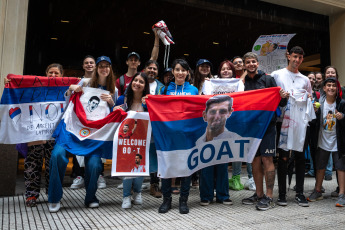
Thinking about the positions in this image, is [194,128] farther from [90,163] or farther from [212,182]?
[90,163]

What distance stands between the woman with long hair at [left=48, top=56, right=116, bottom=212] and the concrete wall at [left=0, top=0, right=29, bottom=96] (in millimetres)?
1370

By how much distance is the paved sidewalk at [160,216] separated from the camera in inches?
127

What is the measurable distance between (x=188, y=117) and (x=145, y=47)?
8.72 meters

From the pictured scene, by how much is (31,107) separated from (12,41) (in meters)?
1.45

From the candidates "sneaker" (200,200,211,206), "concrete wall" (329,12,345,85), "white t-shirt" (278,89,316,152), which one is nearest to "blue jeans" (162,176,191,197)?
"sneaker" (200,200,211,206)

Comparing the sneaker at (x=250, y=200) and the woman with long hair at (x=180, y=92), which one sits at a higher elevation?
the woman with long hair at (x=180, y=92)

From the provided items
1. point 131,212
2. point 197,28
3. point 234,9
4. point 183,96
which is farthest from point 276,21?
point 131,212

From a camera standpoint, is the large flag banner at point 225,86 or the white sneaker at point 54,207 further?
the large flag banner at point 225,86

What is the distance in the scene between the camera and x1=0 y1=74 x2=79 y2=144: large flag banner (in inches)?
155

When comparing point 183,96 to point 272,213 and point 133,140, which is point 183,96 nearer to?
point 133,140

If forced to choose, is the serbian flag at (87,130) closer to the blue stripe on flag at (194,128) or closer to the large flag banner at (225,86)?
the blue stripe on flag at (194,128)

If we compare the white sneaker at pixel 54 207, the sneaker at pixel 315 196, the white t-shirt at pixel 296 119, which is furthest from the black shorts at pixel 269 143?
the white sneaker at pixel 54 207

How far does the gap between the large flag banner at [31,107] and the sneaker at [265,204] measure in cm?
293

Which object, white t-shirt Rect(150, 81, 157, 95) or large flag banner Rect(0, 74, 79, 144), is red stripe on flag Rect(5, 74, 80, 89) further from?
white t-shirt Rect(150, 81, 157, 95)
